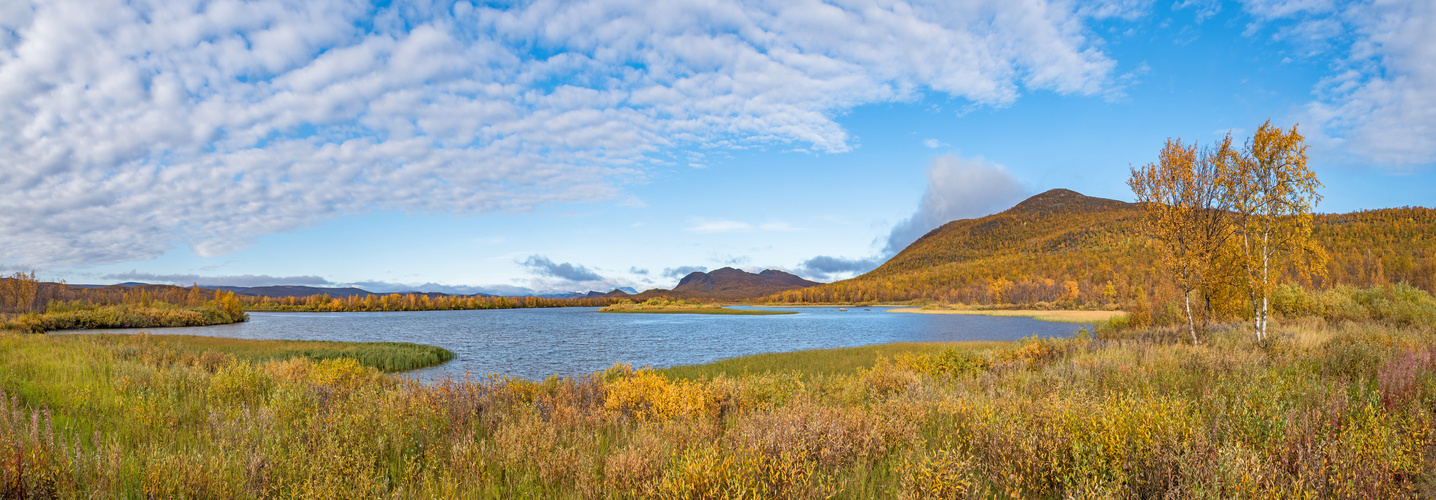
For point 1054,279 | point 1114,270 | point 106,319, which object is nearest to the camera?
point 106,319

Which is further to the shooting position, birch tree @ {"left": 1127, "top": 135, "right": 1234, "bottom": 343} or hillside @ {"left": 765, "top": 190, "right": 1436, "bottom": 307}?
hillside @ {"left": 765, "top": 190, "right": 1436, "bottom": 307}

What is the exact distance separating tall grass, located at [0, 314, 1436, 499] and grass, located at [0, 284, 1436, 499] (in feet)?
0.11

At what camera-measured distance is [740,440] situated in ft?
16.0

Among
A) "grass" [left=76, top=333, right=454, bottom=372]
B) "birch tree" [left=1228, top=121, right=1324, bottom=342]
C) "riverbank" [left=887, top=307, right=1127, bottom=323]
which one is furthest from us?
"riverbank" [left=887, top=307, right=1127, bottom=323]

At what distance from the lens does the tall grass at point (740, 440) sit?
4.09 meters

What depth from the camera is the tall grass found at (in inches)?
161

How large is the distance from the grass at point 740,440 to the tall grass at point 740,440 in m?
0.03

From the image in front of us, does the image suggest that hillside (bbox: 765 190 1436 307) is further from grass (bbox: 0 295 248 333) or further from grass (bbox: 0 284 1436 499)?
grass (bbox: 0 295 248 333)

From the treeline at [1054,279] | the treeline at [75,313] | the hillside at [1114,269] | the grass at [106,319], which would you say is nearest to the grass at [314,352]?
the grass at [106,319]

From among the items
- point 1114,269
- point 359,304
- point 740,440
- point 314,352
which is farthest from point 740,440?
point 359,304

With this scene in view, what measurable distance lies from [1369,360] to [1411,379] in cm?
427

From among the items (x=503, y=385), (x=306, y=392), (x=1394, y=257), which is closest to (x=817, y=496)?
(x=503, y=385)

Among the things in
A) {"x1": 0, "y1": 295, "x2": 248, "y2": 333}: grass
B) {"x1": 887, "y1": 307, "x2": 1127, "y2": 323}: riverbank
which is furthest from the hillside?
{"x1": 0, "y1": 295, "x2": 248, "y2": 333}: grass

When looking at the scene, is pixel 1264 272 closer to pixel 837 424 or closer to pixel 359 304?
pixel 837 424
